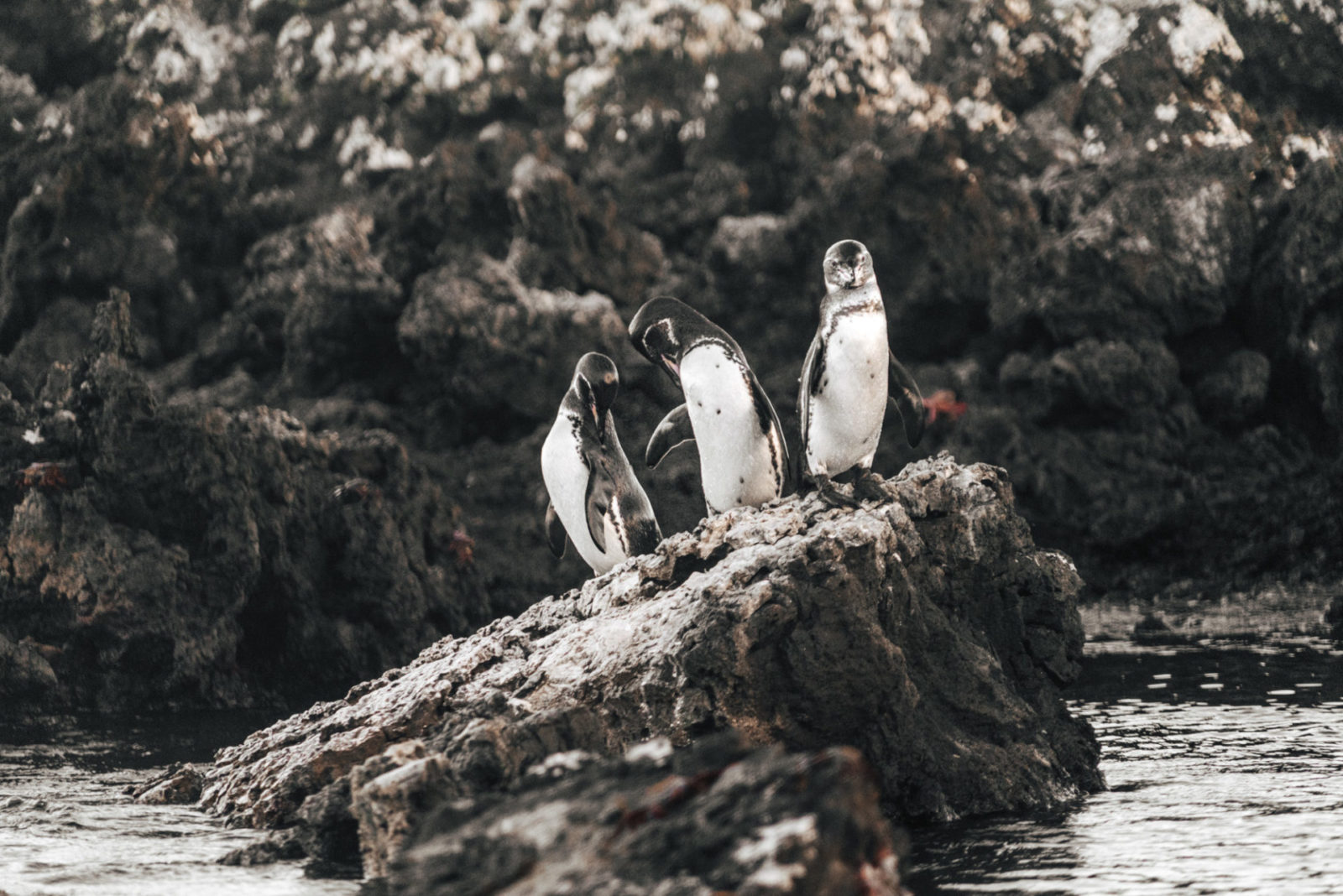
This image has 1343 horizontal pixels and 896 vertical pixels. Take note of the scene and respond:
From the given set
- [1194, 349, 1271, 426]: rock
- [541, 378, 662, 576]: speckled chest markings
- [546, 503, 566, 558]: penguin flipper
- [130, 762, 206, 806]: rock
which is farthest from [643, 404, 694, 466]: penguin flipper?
[1194, 349, 1271, 426]: rock

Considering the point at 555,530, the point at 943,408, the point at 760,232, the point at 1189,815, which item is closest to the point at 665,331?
the point at 555,530

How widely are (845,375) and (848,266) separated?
660 mm

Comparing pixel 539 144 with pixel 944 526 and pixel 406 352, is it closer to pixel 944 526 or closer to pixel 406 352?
pixel 406 352

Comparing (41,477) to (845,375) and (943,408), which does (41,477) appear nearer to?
(845,375)

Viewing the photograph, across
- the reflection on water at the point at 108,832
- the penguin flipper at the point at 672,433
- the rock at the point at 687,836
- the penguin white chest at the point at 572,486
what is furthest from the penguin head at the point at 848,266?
the rock at the point at 687,836

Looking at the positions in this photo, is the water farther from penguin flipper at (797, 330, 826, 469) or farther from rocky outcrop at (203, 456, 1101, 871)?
penguin flipper at (797, 330, 826, 469)

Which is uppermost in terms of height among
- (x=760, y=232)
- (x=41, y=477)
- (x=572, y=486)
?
(x=760, y=232)

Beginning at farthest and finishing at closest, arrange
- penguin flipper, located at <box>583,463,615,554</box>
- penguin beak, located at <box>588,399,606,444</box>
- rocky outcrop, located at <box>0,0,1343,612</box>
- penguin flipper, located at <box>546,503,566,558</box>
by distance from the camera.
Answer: rocky outcrop, located at <box>0,0,1343,612</box>, penguin flipper, located at <box>546,503,566,558</box>, penguin beak, located at <box>588,399,606,444</box>, penguin flipper, located at <box>583,463,615,554</box>

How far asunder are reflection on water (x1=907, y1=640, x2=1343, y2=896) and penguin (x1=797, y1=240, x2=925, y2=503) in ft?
7.62

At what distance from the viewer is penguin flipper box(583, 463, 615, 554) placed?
31.6 feet

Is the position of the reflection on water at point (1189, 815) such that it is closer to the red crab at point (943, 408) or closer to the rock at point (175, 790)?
the rock at point (175, 790)

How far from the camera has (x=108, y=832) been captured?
A: 7145mm

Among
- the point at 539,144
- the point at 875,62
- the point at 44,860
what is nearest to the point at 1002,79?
the point at 875,62

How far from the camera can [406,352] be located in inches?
883
